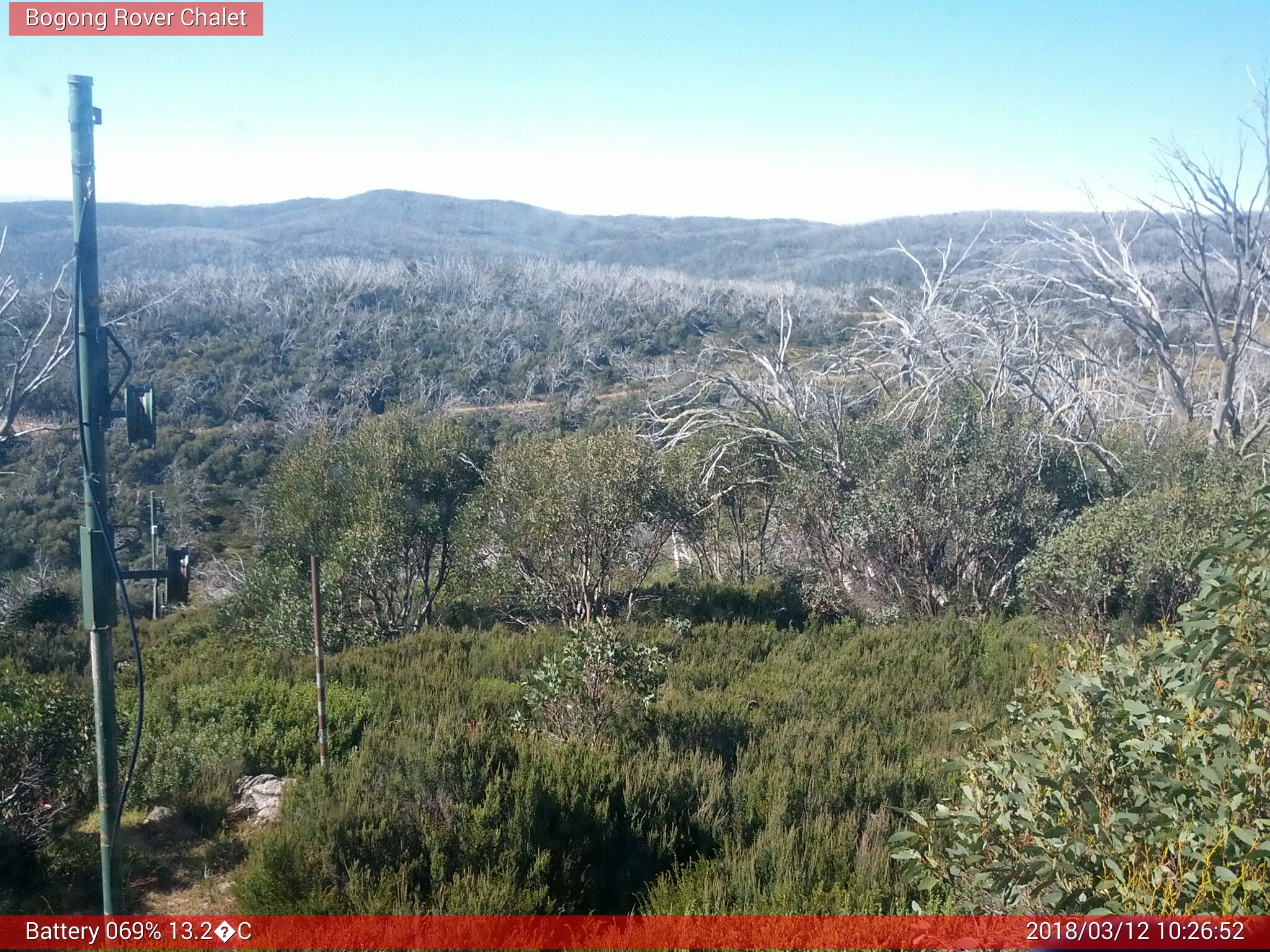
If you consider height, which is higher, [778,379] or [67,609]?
[778,379]

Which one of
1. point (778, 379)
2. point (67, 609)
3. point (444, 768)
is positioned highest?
point (778, 379)

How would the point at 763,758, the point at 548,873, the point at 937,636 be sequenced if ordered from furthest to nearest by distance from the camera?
1. the point at 937,636
2. the point at 763,758
3. the point at 548,873

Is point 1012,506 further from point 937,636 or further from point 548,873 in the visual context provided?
point 548,873

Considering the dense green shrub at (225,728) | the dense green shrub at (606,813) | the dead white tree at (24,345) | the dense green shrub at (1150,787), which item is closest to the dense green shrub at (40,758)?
the dense green shrub at (225,728)

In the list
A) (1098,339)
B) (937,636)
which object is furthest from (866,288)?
(937,636)

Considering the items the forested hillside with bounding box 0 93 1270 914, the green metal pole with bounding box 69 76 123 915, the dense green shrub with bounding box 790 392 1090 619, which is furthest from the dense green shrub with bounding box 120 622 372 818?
the dense green shrub with bounding box 790 392 1090 619

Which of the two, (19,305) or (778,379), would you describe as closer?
(778,379)

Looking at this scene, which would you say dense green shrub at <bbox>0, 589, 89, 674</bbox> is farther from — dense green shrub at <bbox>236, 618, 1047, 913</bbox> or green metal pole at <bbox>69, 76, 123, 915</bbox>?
green metal pole at <bbox>69, 76, 123, 915</bbox>
